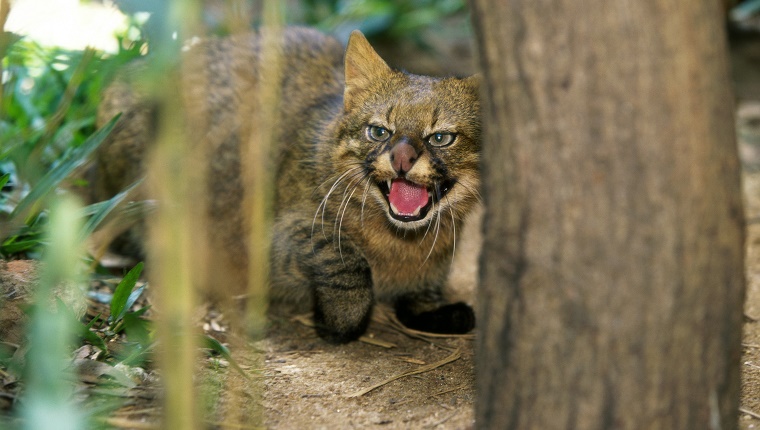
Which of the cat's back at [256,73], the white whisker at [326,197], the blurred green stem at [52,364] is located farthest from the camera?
the cat's back at [256,73]

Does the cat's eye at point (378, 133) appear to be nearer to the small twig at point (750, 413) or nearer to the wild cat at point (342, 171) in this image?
the wild cat at point (342, 171)

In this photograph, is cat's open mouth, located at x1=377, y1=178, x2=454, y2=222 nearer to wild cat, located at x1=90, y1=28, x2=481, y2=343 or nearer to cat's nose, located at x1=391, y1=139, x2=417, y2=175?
wild cat, located at x1=90, y1=28, x2=481, y2=343

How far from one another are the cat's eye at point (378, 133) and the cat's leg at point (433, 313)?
947 millimetres

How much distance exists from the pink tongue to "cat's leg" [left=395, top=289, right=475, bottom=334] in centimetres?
76

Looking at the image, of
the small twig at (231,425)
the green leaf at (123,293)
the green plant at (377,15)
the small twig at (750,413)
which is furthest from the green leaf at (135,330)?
the green plant at (377,15)

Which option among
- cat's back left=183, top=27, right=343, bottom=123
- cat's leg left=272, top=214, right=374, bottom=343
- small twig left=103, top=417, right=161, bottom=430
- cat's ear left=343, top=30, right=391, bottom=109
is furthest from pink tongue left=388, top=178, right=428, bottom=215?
small twig left=103, top=417, right=161, bottom=430

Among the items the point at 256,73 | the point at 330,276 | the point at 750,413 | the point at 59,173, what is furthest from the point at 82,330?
the point at 750,413

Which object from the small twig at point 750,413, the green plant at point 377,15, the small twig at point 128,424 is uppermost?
the green plant at point 377,15

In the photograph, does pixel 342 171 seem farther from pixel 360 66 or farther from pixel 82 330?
pixel 82 330

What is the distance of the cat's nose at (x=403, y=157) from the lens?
3.12m

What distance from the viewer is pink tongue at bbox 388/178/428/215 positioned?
3.32 meters

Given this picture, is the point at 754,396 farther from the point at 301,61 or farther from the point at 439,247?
the point at 301,61

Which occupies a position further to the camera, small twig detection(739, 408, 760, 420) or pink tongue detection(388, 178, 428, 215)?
pink tongue detection(388, 178, 428, 215)

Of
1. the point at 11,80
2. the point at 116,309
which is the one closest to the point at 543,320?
the point at 116,309
